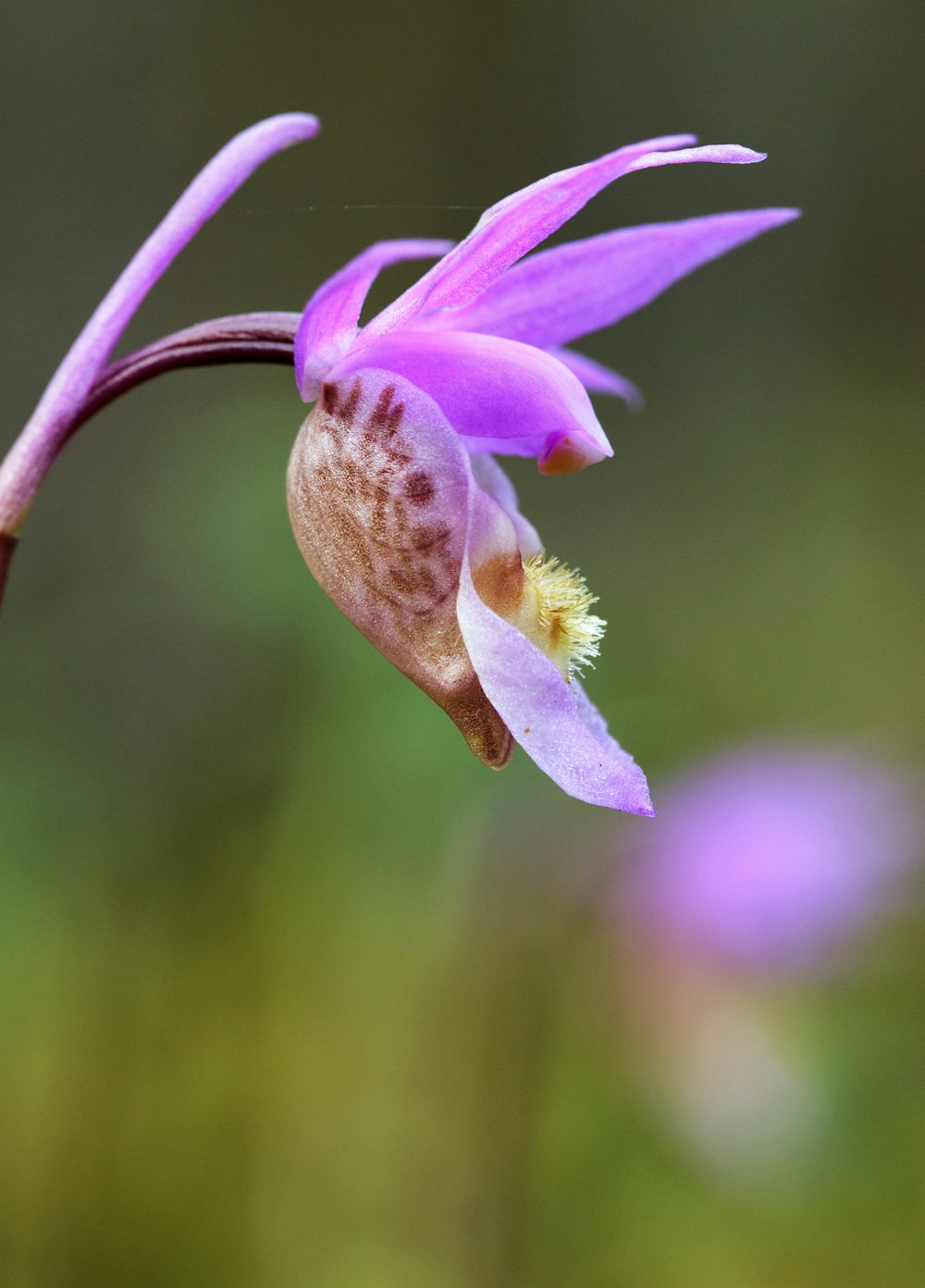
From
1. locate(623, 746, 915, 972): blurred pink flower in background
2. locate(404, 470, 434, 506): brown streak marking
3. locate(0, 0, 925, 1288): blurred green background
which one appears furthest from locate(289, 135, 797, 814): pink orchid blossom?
locate(623, 746, 915, 972): blurred pink flower in background

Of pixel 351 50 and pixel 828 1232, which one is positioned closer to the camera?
pixel 828 1232

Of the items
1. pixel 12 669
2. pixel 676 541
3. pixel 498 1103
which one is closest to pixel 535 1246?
pixel 498 1103

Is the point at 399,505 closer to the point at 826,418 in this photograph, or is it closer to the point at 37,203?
the point at 37,203

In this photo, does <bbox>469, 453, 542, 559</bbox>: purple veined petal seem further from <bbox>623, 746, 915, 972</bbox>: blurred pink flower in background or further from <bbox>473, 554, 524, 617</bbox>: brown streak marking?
<bbox>623, 746, 915, 972</bbox>: blurred pink flower in background

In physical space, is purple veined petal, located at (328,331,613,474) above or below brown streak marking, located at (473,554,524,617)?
above

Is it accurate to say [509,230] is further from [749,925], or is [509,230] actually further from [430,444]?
[749,925]

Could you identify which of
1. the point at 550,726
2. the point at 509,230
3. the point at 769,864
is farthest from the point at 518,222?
the point at 769,864

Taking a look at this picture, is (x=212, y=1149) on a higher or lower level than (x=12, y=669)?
lower

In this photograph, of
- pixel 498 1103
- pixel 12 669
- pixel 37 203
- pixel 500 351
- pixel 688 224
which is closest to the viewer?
pixel 500 351
